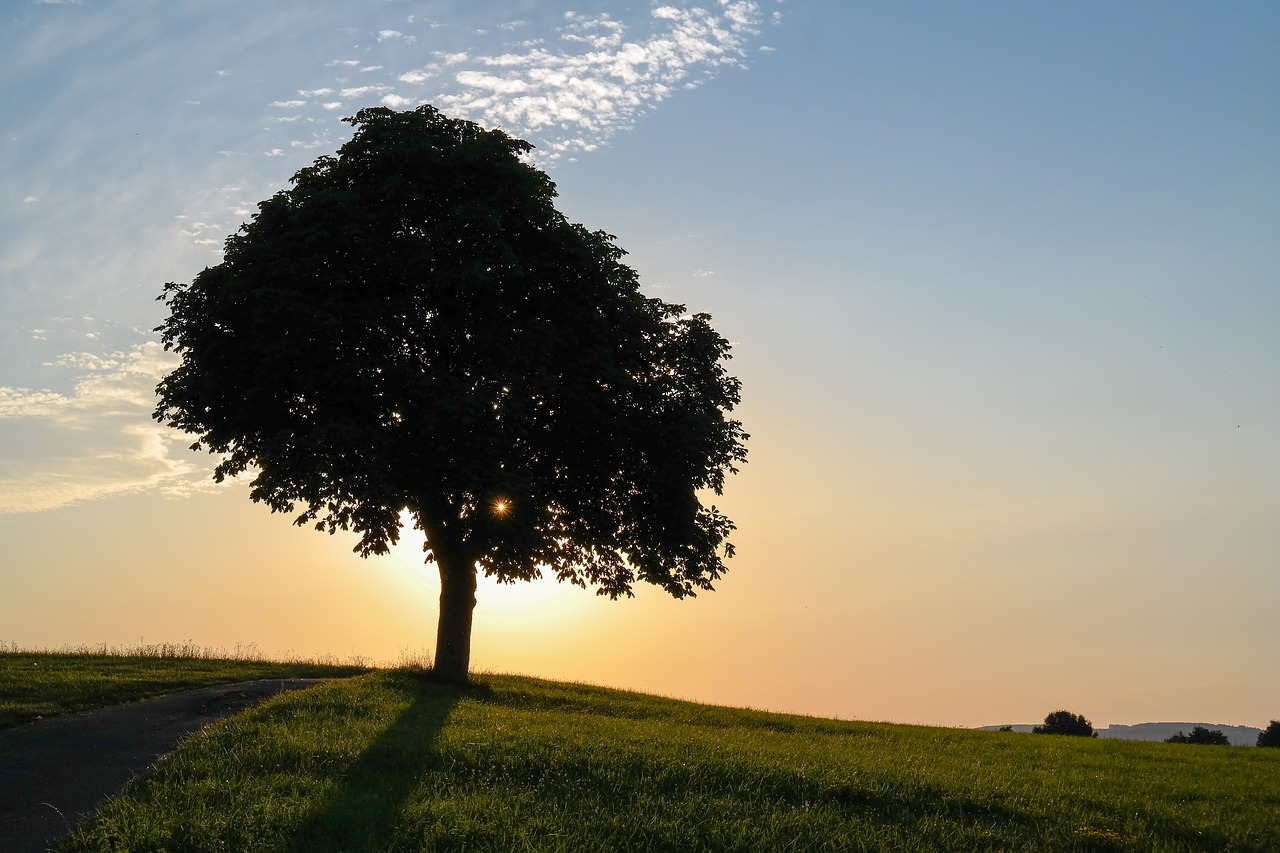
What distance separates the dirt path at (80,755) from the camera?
48.7ft

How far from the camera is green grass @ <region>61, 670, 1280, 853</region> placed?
13.8m

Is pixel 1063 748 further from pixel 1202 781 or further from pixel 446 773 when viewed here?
pixel 446 773

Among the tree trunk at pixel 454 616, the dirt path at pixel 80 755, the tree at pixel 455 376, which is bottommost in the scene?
the dirt path at pixel 80 755

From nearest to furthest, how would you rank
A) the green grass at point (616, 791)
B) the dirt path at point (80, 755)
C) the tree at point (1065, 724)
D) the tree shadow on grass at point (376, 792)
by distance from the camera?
the tree shadow on grass at point (376, 792), the green grass at point (616, 791), the dirt path at point (80, 755), the tree at point (1065, 724)

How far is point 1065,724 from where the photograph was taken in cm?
3794

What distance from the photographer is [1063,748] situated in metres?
26.3

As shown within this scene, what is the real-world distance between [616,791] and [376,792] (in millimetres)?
3583

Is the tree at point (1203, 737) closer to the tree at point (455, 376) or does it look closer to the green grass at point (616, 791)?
the green grass at point (616, 791)

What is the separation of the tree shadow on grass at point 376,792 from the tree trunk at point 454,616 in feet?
27.9

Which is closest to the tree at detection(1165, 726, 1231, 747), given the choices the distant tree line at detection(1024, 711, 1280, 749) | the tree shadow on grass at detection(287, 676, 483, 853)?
the distant tree line at detection(1024, 711, 1280, 749)

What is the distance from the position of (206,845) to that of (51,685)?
17510 millimetres

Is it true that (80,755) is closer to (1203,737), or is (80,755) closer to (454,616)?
(454,616)

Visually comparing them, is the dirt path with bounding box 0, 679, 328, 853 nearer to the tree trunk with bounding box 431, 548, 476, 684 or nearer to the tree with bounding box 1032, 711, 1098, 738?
the tree trunk with bounding box 431, 548, 476, 684

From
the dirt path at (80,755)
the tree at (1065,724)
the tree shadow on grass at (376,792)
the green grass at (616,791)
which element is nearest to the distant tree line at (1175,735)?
the tree at (1065,724)
